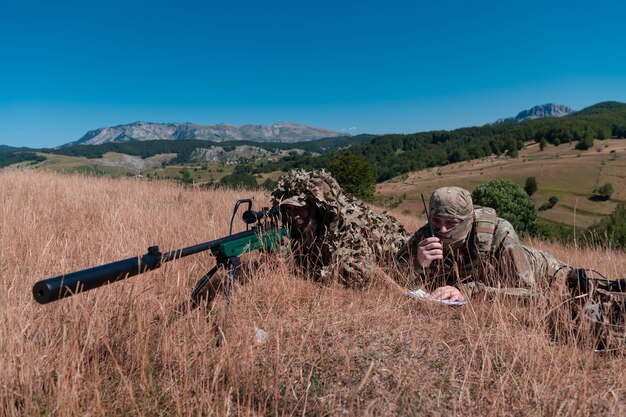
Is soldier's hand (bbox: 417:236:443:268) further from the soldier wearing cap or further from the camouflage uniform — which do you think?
the camouflage uniform

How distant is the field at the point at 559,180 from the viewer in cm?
8050

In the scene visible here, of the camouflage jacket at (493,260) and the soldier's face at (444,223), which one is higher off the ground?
the soldier's face at (444,223)

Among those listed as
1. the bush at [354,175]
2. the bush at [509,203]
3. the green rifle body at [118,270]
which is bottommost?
the bush at [509,203]

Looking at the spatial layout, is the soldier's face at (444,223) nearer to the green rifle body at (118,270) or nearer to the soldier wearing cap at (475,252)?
the soldier wearing cap at (475,252)

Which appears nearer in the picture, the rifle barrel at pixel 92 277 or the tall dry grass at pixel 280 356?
the rifle barrel at pixel 92 277

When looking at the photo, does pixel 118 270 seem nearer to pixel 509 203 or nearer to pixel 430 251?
pixel 430 251

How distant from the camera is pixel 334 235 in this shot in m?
4.88

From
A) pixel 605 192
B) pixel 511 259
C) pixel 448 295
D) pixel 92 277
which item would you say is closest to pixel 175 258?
pixel 92 277

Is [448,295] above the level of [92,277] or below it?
below

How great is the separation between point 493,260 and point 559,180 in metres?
115

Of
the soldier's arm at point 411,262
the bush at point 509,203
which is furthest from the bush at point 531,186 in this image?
the soldier's arm at point 411,262

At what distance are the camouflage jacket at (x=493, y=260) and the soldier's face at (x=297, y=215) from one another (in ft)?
4.79

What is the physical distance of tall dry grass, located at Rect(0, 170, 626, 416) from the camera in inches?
82.5

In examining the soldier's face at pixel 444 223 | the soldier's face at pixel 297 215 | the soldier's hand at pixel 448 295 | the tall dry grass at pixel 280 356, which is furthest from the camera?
the soldier's face at pixel 297 215
